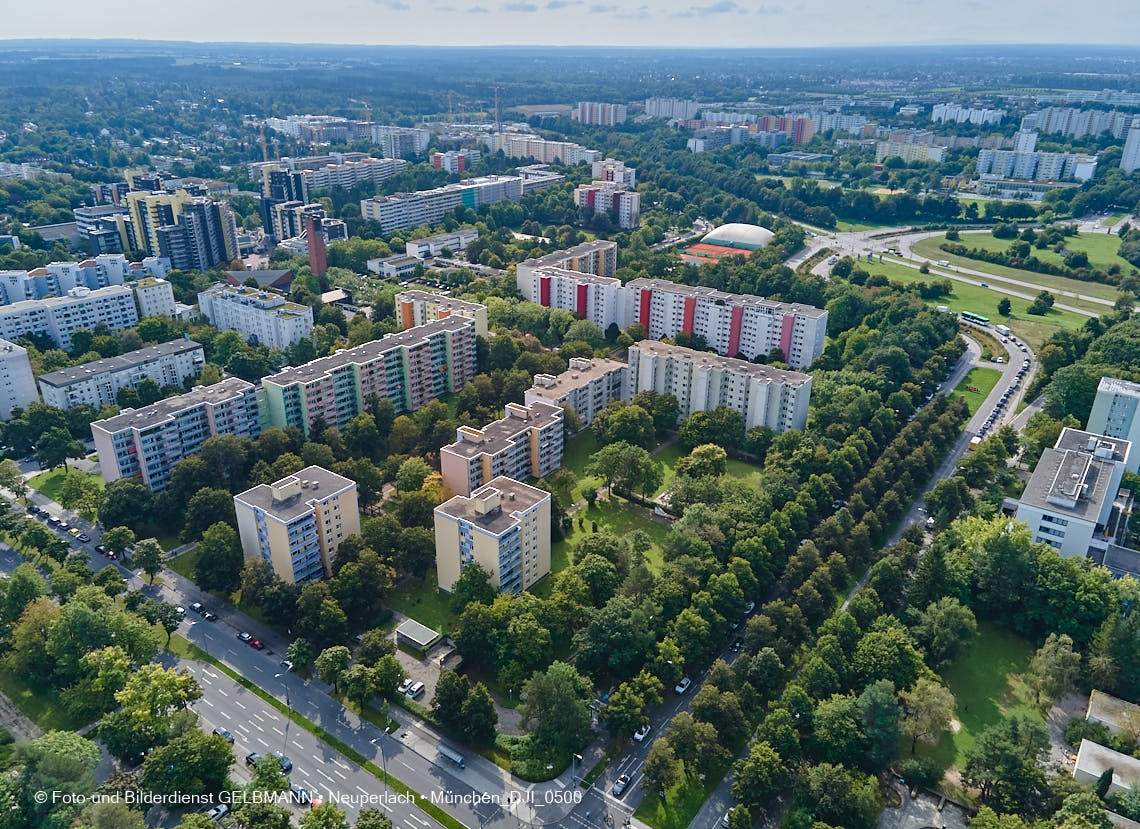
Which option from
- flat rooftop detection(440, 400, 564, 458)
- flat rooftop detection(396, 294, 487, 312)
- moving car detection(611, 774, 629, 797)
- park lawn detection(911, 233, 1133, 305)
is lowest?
moving car detection(611, 774, 629, 797)

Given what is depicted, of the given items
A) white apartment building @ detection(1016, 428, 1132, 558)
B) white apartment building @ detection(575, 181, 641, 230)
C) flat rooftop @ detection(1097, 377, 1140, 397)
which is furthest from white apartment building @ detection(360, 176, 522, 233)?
white apartment building @ detection(1016, 428, 1132, 558)

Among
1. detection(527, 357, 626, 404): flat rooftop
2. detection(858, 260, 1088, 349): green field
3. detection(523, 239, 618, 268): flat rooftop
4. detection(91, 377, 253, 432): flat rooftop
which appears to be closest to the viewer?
detection(91, 377, 253, 432): flat rooftop

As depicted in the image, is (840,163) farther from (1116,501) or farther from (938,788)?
(938,788)

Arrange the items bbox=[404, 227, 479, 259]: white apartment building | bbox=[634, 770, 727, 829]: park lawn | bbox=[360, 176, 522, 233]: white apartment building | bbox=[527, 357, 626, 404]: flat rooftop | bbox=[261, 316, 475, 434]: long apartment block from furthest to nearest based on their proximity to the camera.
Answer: bbox=[360, 176, 522, 233]: white apartment building → bbox=[404, 227, 479, 259]: white apartment building → bbox=[527, 357, 626, 404]: flat rooftop → bbox=[261, 316, 475, 434]: long apartment block → bbox=[634, 770, 727, 829]: park lawn

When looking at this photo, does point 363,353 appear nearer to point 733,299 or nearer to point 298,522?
point 298,522

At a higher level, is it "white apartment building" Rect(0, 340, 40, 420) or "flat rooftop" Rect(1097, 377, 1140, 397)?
"flat rooftop" Rect(1097, 377, 1140, 397)

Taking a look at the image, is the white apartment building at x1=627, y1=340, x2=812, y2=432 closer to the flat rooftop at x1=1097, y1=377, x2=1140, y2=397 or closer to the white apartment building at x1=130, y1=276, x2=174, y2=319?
the flat rooftop at x1=1097, y1=377, x2=1140, y2=397

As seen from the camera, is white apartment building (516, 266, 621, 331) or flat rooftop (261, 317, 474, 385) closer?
flat rooftop (261, 317, 474, 385)

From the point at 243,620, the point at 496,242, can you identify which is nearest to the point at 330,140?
the point at 496,242
